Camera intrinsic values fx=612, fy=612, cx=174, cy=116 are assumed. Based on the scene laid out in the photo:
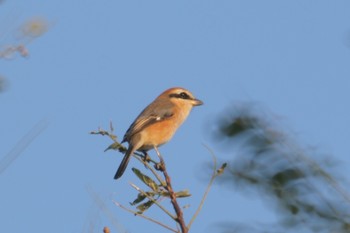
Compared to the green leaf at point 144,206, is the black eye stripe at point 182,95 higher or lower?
higher

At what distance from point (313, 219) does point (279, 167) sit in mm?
95

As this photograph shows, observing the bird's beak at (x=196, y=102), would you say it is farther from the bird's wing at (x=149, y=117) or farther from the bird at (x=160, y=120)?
the bird's wing at (x=149, y=117)

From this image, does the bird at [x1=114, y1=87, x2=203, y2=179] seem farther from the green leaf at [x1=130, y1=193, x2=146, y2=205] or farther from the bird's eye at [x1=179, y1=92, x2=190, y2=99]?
the green leaf at [x1=130, y1=193, x2=146, y2=205]

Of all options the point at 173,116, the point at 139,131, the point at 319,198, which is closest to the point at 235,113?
the point at 319,198

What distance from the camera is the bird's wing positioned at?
557cm

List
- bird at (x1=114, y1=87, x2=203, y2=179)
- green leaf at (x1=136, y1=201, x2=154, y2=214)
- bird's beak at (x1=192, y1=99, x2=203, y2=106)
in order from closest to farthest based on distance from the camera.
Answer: green leaf at (x1=136, y1=201, x2=154, y2=214), bird at (x1=114, y1=87, x2=203, y2=179), bird's beak at (x1=192, y1=99, x2=203, y2=106)

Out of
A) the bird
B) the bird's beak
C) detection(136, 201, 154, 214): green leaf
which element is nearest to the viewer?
detection(136, 201, 154, 214): green leaf

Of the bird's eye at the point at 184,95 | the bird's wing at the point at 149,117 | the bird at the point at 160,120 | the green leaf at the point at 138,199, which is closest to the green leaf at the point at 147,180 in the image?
the green leaf at the point at 138,199

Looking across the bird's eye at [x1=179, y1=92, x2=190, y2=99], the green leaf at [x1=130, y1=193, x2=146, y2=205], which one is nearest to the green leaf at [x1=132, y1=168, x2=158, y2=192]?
the green leaf at [x1=130, y1=193, x2=146, y2=205]

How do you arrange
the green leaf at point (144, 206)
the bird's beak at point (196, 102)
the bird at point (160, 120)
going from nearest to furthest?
the green leaf at point (144, 206)
the bird at point (160, 120)
the bird's beak at point (196, 102)

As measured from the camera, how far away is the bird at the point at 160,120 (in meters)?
5.52

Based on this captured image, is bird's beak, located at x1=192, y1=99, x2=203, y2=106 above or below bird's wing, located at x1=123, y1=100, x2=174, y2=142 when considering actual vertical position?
above

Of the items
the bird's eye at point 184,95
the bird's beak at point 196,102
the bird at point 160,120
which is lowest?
the bird at point 160,120

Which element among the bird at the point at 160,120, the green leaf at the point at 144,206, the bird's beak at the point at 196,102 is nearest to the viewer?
the green leaf at the point at 144,206
